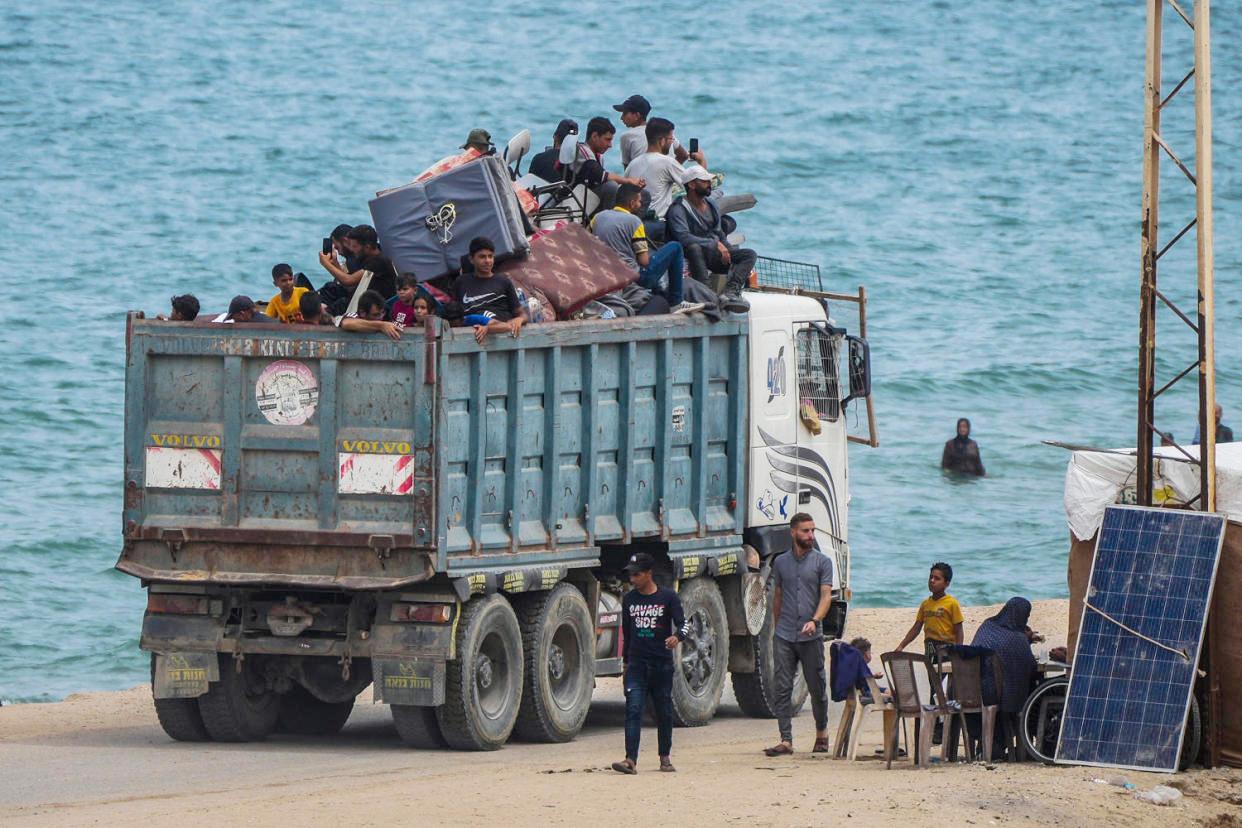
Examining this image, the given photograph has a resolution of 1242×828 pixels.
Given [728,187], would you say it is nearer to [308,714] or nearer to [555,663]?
[308,714]

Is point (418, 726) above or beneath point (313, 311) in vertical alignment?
beneath

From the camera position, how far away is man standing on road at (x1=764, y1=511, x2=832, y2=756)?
15.6 m

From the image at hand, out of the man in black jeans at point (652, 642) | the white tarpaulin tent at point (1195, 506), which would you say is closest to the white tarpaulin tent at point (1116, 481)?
the white tarpaulin tent at point (1195, 506)

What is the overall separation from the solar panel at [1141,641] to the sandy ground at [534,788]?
277 millimetres

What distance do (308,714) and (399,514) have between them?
302 centimetres

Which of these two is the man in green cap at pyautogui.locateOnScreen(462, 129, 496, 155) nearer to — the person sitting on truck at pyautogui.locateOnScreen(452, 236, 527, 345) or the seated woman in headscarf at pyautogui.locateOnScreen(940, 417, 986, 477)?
the person sitting on truck at pyautogui.locateOnScreen(452, 236, 527, 345)

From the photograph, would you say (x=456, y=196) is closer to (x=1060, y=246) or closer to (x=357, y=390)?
(x=357, y=390)

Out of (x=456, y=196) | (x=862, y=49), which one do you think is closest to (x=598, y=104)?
(x=862, y=49)

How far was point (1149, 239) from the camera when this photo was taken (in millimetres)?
15016

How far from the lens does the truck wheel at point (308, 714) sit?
17.0 m

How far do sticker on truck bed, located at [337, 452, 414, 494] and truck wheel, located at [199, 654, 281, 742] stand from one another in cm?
172

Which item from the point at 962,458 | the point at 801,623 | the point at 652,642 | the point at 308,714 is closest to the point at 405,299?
the point at 652,642

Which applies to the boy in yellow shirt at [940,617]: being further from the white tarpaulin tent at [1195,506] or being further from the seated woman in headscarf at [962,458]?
the seated woman in headscarf at [962,458]

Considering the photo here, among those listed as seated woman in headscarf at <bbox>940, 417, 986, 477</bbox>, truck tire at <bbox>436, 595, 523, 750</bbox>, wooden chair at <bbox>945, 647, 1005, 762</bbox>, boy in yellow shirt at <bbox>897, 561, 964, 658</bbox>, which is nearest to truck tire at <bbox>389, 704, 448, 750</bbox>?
truck tire at <bbox>436, 595, 523, 750</bbox>
